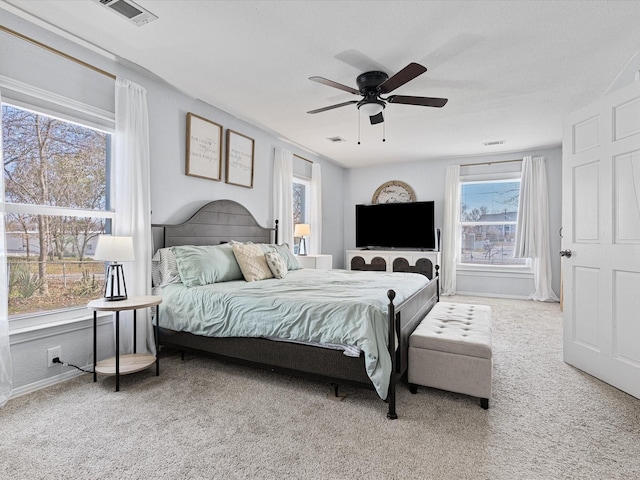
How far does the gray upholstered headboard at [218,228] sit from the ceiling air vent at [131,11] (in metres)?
1.71

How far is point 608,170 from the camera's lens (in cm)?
266

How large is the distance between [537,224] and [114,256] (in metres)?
6.10

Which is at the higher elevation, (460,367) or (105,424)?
(460,367)

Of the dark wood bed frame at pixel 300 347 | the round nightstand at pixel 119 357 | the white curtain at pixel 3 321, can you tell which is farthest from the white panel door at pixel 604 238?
the white curtain at pixel 3 321

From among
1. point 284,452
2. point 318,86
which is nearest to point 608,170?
point 318,86

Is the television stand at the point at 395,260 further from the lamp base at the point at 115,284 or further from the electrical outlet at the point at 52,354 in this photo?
the electrical outlet at the point at 52,354

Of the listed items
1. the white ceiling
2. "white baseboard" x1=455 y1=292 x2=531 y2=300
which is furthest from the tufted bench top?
"white baseboard" x1=455 y1=292 x2=531 y2=300

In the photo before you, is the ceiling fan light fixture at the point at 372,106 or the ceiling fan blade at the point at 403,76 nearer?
the ceiling fan blade at the point at 403,76

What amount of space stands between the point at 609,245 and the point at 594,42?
154 cm

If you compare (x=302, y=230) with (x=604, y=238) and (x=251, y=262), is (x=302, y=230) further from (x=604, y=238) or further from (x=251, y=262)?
Result: (x=604, y=238)

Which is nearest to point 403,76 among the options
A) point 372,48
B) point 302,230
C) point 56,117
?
point 372,48

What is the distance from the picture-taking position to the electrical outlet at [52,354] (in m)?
2.58

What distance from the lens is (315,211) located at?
6.04m

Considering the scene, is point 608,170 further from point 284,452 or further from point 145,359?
point 145,359
